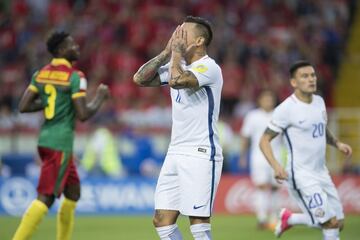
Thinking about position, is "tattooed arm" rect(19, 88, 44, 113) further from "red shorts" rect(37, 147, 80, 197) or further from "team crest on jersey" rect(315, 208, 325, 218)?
"team crest on jersey" rect(315, 208, 325, 218)

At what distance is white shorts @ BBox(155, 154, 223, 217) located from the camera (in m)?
8.50

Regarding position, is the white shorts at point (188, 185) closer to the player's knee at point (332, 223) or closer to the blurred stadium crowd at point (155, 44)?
the player's knee at point (332, 223)

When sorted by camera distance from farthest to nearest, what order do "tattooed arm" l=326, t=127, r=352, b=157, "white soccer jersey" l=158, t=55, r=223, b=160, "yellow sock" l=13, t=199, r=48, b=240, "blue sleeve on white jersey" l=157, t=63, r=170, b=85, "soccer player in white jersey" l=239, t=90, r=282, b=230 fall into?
"soccer player in white jersey" l=239, t=90, r=282, b=230
"tattooed arm" l=326, t=127, r=352, b=157
"yellow sock" l=13, t=199, r=48, b=240
"blue sleeve on white jersey" l=157, t=63, r=170, b=85
"white soccer jersey" l=158, t=55, r=223, b=160

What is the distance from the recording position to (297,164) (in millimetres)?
10492

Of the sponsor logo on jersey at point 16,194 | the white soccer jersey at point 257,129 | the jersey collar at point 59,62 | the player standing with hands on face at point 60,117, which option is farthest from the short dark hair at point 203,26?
the sponsor logo on jersey at point 16,194

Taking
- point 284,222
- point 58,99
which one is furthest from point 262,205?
point 58,99

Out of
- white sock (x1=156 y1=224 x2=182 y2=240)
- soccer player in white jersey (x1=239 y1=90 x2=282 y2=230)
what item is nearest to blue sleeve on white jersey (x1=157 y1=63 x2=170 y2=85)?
white sock (x1=156 y1=224 x2=182 y2=240)

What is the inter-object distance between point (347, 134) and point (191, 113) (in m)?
12.7

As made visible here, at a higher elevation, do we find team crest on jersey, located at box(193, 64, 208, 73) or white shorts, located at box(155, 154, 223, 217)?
team crest on jersey, located at box(193, 64, 208, 73)

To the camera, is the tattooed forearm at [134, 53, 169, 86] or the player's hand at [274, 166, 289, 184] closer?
the tattooed forearm at [134, 53, 169, 86]

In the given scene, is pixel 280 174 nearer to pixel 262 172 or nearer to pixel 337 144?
pixel 337 144

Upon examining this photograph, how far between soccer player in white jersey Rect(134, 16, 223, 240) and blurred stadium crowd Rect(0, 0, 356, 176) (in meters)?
10.7

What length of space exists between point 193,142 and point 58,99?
239 centimetres

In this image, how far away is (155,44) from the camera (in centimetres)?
2194
